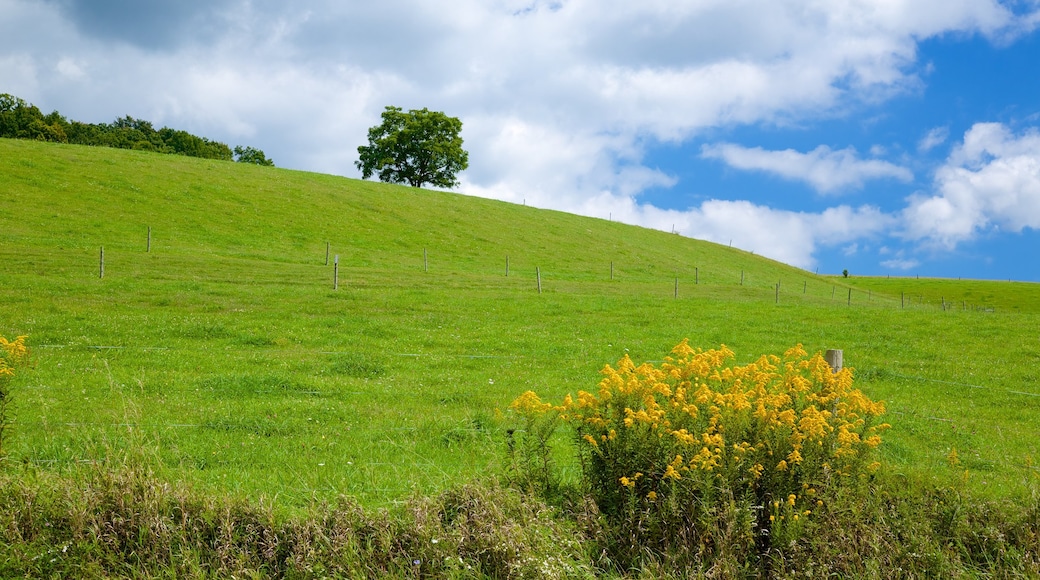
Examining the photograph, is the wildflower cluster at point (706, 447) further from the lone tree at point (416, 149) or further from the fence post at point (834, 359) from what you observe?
the lone tree at point (416, 149)

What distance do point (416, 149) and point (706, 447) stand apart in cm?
8562

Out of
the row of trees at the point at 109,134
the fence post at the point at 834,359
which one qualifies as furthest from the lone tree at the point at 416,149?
the fence post at the point at 834,359

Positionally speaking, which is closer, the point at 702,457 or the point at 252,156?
the point at 702,457

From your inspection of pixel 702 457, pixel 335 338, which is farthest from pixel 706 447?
pixel 335 338

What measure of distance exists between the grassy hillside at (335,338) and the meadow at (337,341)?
8 cm

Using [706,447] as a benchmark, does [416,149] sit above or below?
above

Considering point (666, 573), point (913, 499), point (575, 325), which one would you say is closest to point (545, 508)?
point (666, 573)

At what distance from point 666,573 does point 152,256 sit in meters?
36.0

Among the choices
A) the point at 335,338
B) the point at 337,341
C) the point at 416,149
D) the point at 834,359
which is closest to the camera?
the point at 834,359

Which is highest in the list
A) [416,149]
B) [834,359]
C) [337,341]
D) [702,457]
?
[416,149]

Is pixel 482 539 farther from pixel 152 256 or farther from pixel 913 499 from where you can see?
pixel 152 256

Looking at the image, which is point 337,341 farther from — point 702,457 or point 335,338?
point 702,457

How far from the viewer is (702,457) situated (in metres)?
6.23

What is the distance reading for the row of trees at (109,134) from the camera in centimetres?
8262
